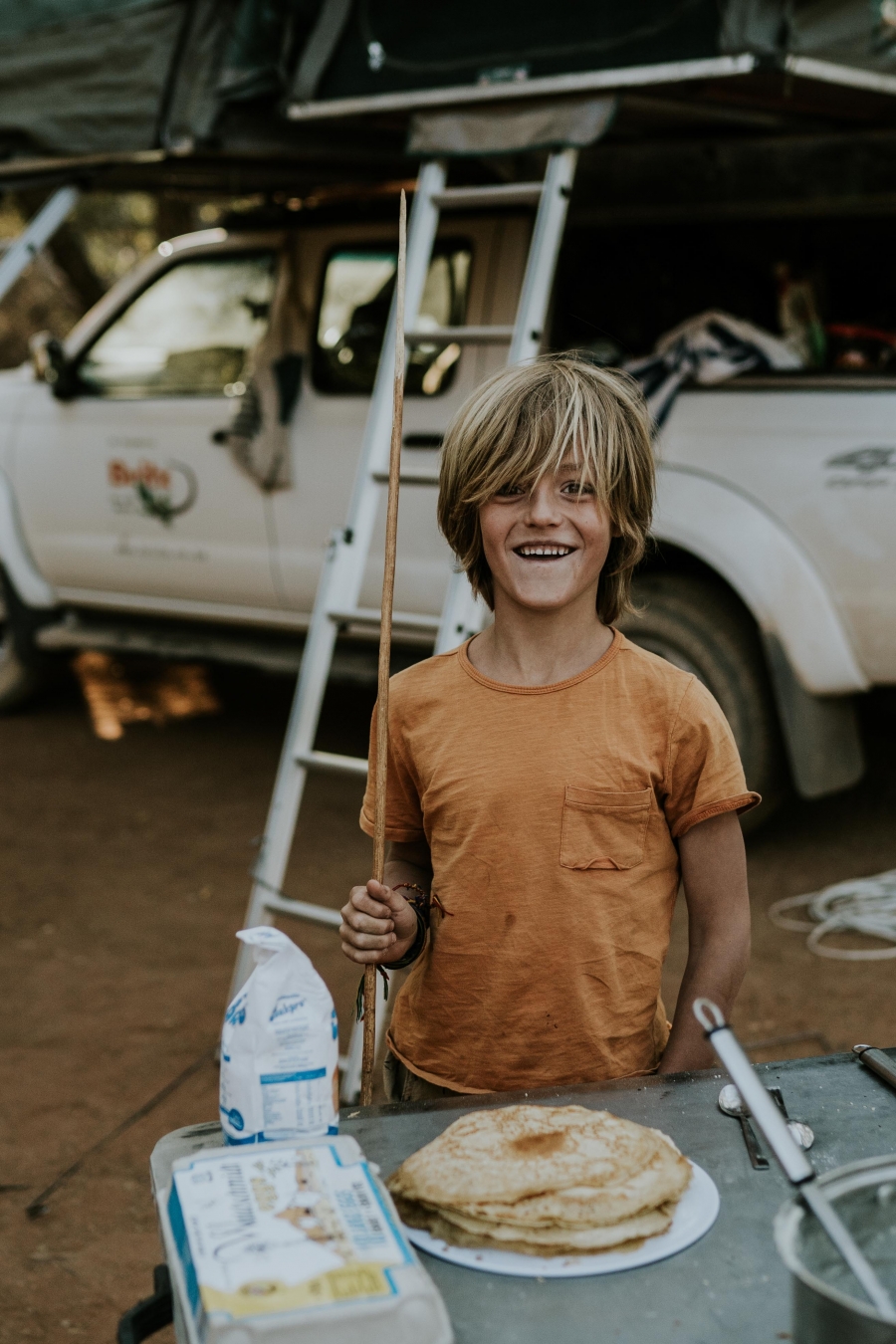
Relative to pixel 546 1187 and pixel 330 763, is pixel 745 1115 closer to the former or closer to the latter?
pixel 546 1187

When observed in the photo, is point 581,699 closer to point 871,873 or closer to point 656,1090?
point 656,1090

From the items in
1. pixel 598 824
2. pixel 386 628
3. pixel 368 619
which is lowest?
pixel 598 824

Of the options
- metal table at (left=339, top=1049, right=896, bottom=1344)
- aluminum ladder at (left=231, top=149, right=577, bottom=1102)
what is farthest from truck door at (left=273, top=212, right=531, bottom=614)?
metal table at (left=339, top=1049, right=896, bottom=1344)

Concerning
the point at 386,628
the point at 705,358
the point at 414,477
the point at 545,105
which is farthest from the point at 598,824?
the point at 705,358

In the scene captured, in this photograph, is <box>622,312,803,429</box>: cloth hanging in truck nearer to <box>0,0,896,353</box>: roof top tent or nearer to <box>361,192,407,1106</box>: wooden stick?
<box>0,0,896,353</box>: roof top tent

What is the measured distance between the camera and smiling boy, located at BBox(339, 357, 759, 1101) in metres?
1.74

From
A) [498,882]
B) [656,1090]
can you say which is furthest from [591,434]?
[656,1090]

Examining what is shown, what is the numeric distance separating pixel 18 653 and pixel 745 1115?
626cm

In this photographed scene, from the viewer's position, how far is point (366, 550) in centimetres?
403

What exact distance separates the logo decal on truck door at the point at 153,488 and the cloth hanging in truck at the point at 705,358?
84.3 inches

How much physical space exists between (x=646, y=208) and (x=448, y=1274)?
4.91 metres

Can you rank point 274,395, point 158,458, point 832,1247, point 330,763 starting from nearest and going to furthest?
point 832,1247, point 330,763, point 274,395, point 158,458

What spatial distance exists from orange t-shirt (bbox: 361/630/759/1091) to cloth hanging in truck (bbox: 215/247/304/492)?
13.4 ft

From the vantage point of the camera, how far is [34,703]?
757 centimetres
